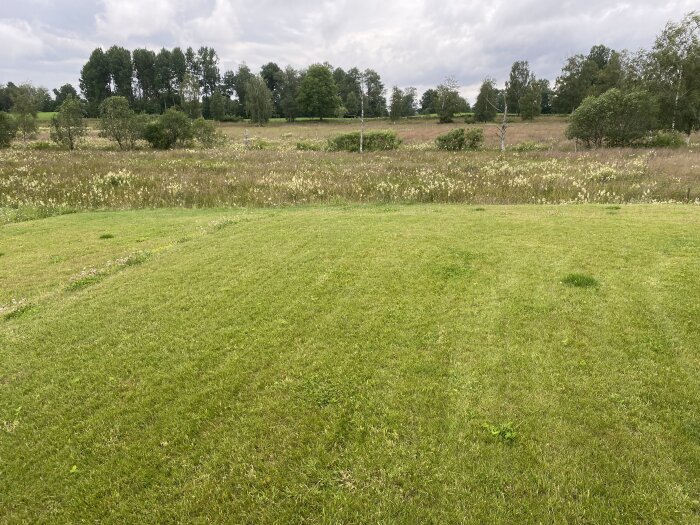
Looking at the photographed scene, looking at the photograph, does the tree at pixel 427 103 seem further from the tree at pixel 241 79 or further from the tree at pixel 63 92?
the tree at pixel 63 92

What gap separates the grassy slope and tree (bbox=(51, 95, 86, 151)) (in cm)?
4418

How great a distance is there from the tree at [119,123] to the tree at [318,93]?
4868 centimetres

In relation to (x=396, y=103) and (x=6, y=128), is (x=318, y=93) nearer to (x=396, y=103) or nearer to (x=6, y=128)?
(x=396, y=103)

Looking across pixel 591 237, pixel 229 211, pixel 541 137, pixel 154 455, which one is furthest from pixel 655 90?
pixel 154 455

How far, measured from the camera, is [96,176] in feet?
69.3

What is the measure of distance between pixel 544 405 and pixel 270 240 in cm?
716

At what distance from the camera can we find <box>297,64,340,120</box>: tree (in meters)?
84.8

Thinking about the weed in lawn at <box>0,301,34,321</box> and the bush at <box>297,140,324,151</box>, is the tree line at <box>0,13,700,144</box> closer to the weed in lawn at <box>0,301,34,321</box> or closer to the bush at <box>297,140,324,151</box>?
the bush at <box>297,140,324,151</box>

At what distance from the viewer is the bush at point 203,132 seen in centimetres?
4659

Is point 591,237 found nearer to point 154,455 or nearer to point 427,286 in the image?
point 427,286

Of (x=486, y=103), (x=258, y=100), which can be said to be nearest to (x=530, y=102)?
(x=486, y=103)

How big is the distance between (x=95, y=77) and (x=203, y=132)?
80533 millimetres

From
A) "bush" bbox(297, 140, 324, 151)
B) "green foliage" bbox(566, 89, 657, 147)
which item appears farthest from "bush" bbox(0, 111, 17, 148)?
"green foliage" bbox(566, 89, 657, 147)

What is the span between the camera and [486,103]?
67125 millimetres
